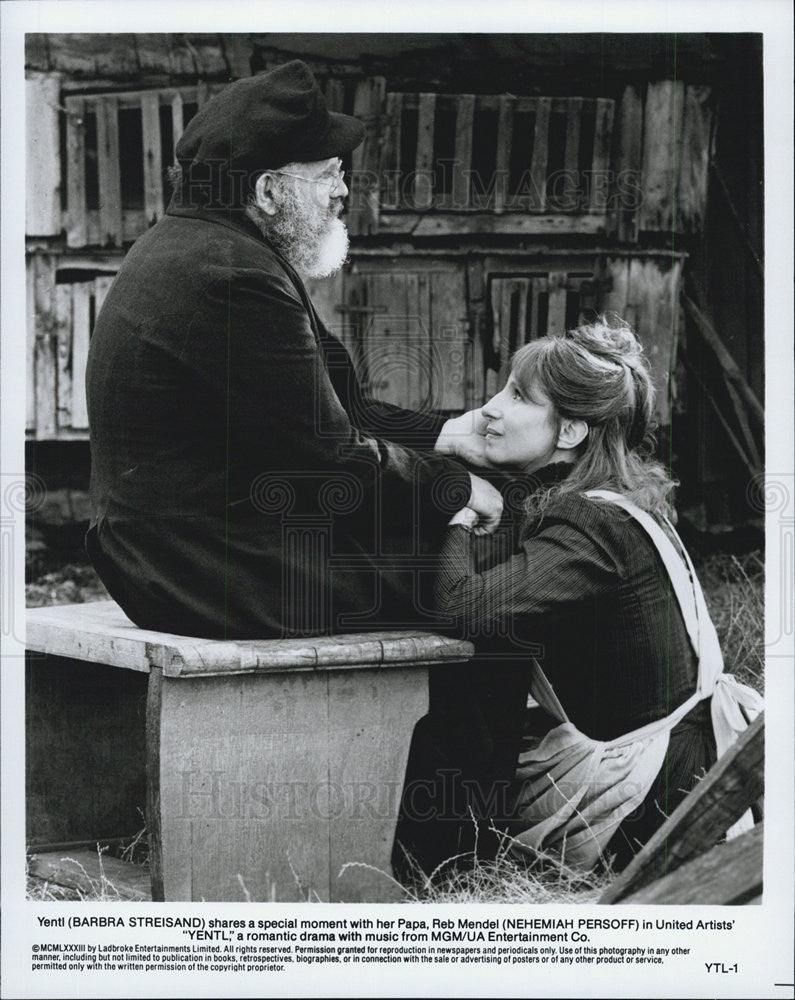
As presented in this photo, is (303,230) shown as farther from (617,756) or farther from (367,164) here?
(617,756)

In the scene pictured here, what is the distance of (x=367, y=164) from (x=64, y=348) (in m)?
1.49

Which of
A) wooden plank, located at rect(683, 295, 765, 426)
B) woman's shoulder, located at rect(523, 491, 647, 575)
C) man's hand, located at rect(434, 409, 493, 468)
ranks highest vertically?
wooden plank, located at rect(683, 295, 765, 426)

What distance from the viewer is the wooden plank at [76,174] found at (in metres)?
5.24

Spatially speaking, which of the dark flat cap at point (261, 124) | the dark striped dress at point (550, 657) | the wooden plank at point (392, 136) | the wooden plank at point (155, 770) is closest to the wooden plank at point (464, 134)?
the wooden plank at point (392, 136)

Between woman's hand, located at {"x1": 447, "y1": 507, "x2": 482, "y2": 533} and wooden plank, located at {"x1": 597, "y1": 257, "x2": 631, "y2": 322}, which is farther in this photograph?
wooden plank, located at {"x1": 597, "y1": 257, "x2": 631, "y2": 322}

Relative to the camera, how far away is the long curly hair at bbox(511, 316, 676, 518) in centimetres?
363

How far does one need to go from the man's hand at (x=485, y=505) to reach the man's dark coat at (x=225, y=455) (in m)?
0.18

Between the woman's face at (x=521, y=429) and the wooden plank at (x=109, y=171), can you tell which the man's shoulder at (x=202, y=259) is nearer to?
the woman's face at (x=521, y=429)

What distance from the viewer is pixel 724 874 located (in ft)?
10.0

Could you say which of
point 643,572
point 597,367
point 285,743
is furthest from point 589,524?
point 285,743

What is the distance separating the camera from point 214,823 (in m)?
3.29

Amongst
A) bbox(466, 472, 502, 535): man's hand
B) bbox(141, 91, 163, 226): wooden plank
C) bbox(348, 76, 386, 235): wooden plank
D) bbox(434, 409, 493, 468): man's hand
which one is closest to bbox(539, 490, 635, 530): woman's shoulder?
bbox(466, 472, 502, 535): man's hand

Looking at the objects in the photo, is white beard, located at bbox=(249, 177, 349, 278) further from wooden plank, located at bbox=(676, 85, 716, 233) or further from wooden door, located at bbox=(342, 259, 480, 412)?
wooden plank, located at bbox=(676, 85, 716, 233)
